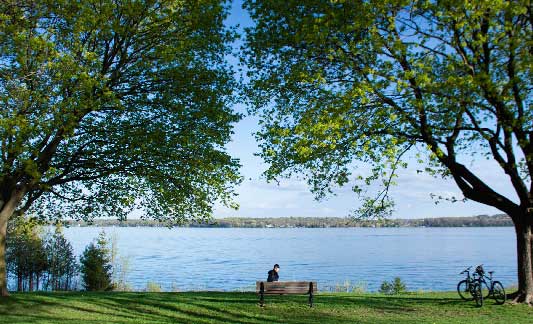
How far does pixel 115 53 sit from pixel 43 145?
4.49 meters

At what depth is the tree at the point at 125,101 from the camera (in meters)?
16.9

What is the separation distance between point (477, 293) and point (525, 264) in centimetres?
196

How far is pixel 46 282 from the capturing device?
44.4 m

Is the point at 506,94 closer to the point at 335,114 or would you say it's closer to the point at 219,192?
the point at 335,114

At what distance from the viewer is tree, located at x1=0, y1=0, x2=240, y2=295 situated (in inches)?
667

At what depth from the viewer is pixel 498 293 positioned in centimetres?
1781

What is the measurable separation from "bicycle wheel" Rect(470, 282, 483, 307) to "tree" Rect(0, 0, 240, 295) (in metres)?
10.4

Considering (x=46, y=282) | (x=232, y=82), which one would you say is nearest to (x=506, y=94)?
(x=232, y=82)

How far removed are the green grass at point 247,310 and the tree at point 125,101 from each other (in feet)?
12.2

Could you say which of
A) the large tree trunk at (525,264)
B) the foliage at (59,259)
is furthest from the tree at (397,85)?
the foliage at (59,259)

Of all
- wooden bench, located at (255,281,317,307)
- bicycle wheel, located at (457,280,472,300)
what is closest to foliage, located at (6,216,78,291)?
wooden bench, located at (255,281,317,307)

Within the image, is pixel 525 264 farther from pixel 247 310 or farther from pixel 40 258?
pixel 40 258

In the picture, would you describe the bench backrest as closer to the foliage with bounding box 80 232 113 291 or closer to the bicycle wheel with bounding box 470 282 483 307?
the bicycle wheel with bounding box 470 282 483 307

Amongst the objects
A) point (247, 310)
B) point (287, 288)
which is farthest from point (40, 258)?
point (287, 288)
